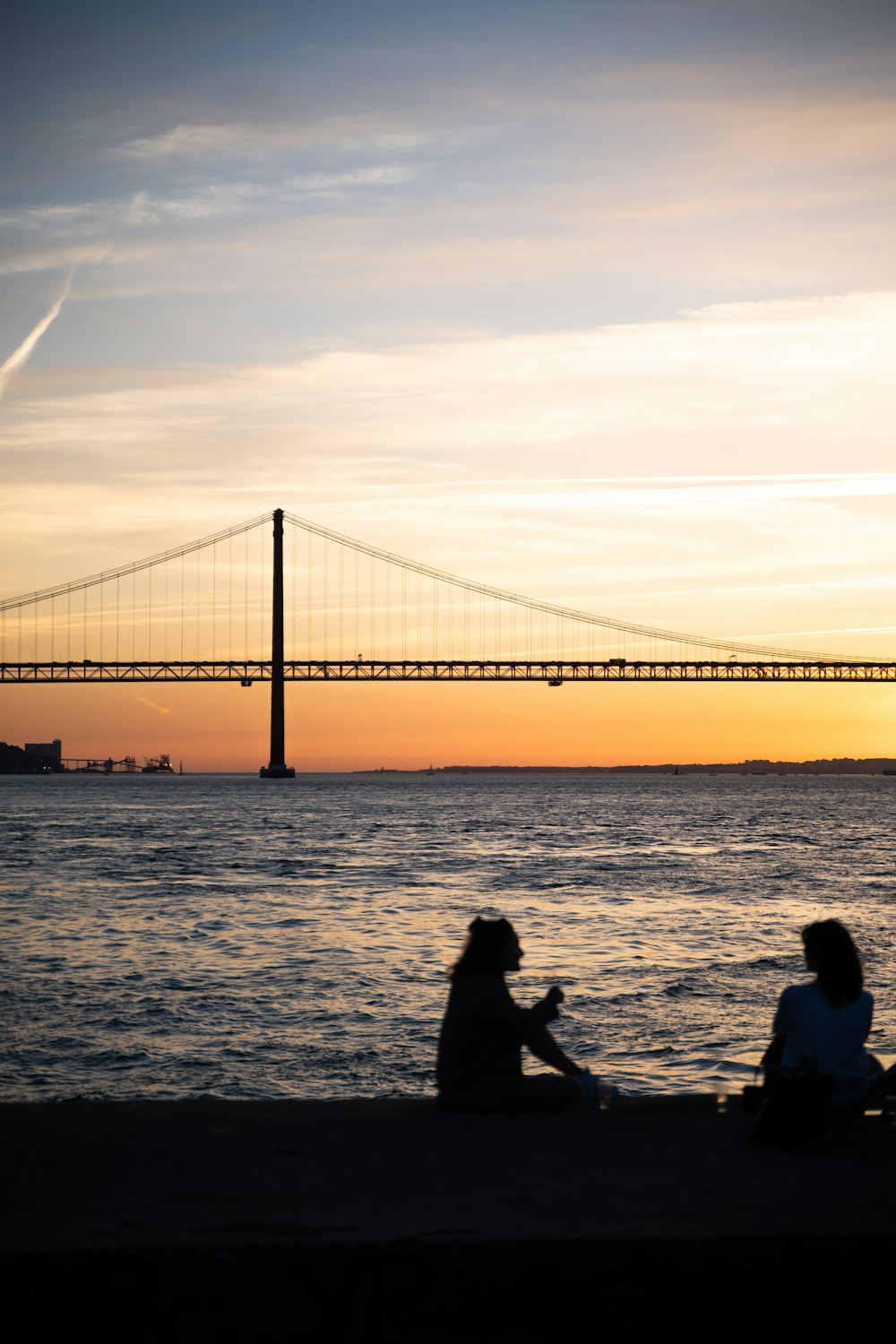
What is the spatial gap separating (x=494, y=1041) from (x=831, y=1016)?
4.37ft

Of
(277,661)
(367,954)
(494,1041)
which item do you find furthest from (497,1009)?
(277,661)

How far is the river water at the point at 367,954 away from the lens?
31.4 feet

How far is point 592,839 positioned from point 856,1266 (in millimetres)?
40892

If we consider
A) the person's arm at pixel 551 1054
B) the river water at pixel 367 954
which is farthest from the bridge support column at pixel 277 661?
the person's arm at pixel 551 1054

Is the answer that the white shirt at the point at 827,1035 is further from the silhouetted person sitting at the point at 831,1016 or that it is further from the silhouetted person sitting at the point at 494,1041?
the silhouetted person sitting at the point at 494,1041

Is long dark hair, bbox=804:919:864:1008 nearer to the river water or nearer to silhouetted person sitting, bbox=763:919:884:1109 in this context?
silhouetted person sitting, bbox=763:919:884:1109

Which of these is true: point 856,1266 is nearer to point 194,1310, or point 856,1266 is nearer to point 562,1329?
point 562,1329

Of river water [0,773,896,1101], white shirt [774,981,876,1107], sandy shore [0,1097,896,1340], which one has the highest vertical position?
white shirt [774,981,876,1107]

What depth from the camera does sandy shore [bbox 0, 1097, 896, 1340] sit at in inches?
147

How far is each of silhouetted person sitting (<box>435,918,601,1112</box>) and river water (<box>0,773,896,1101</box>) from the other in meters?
3.14

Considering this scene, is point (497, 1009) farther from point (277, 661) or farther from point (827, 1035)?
point (277, 661)

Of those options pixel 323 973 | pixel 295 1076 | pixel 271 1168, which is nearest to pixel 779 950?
pixel 323 973

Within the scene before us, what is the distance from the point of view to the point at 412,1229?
390 cm

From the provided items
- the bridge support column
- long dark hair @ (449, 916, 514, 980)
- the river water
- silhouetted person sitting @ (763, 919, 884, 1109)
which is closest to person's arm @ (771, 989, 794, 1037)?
silhouetted person sitting @ (763, 919, 884, 1109)
